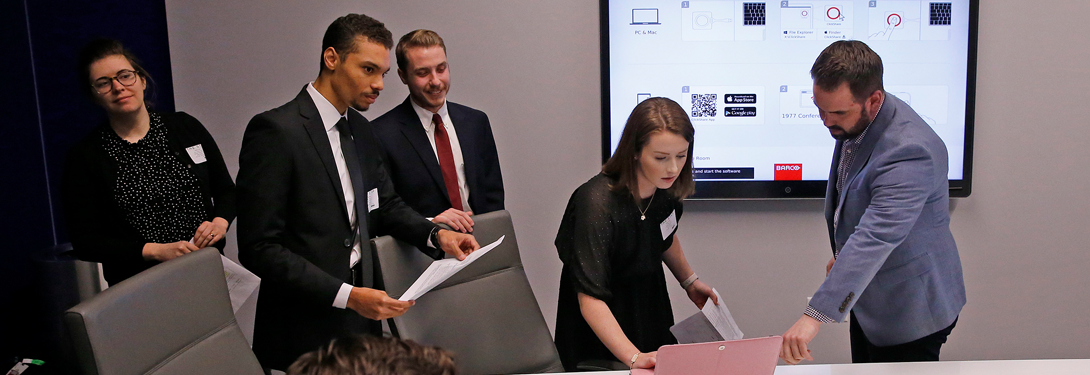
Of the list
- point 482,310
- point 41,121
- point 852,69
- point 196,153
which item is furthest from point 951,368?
point 41,121

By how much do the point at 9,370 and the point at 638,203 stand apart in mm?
2601

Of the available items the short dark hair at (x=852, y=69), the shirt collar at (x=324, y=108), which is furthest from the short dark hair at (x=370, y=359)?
the short dark hair at (x=852, y=69)

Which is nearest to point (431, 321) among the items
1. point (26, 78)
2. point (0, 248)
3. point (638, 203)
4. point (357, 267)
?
point (357, 267)

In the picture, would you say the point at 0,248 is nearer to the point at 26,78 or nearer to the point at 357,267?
the point at 26,78

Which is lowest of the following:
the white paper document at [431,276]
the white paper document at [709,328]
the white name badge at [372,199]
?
the white paper document at [709,328]

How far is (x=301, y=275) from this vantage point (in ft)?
6.10

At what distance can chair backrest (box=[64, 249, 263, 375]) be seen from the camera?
1.22 m

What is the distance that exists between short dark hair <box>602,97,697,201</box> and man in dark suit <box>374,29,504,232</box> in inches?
30.1

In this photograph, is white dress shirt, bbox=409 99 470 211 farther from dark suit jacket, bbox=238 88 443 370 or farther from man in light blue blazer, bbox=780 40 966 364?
man in light blue blazer, bbox=780 40 966 364

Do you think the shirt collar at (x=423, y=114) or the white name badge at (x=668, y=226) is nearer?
the white name badge at (x=668, y=226)

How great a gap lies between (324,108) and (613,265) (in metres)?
0.92

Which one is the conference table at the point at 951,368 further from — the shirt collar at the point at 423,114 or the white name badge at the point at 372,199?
the shirt collar at the point at 423,114

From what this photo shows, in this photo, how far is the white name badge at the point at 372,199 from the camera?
211cm

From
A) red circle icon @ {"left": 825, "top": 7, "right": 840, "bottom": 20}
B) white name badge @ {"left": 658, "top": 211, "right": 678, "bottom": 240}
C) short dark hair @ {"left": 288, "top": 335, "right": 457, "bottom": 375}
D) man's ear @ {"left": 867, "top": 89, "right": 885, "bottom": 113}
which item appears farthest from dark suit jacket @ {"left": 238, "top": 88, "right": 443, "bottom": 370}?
red circle icon @ {"left": 825, "top": 7, "right": 840, "bottom": 20}
